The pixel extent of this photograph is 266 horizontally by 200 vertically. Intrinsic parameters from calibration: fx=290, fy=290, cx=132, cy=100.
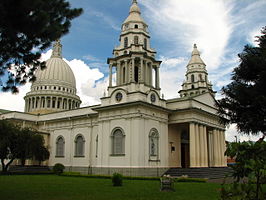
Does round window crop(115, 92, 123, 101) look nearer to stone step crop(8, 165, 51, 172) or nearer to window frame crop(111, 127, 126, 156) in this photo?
window frame crop(111, 127, 126, 156)

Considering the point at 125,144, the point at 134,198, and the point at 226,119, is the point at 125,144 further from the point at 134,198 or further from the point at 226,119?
the point at 134,198

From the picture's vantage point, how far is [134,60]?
34.1m

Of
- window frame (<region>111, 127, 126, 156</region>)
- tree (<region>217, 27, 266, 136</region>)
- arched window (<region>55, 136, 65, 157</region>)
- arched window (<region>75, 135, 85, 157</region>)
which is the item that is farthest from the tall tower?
tree (<region>217, 27, 266, 136</region>)

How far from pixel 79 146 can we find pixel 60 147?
4047 millimetres

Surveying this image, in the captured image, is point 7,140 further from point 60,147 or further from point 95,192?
point 95,192

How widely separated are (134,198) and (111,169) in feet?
58.0

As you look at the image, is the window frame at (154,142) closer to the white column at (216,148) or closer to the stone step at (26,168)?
the white column at (216,148)

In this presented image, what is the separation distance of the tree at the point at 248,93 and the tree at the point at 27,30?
10.2m

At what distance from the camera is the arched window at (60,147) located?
40.9 metres

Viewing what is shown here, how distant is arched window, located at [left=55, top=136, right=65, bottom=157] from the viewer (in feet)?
134

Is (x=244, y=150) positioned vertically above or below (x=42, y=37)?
below

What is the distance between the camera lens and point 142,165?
29.8 metres

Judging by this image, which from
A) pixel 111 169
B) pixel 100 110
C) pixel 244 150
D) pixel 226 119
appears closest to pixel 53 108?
pixel 100 110

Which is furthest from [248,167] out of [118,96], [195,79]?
[195,79]
